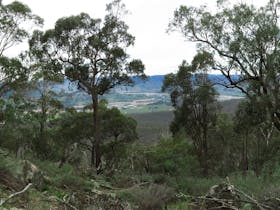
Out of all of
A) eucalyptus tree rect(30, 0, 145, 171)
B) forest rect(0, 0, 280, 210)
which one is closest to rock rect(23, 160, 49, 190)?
forest rect(0, 0, 280, 210)

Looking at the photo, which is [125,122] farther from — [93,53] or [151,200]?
[151,200]

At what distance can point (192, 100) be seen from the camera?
27062 mm

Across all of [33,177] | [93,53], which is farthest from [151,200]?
[93,53]

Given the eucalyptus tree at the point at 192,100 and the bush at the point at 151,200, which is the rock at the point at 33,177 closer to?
the bush at the point at 151,200

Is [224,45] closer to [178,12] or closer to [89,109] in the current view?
[178,12]

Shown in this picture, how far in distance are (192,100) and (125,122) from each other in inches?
198

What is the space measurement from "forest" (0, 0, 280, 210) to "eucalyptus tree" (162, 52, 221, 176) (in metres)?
0.07

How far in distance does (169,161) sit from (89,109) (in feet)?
25.9

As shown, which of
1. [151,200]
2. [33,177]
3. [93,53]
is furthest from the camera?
[93,53]

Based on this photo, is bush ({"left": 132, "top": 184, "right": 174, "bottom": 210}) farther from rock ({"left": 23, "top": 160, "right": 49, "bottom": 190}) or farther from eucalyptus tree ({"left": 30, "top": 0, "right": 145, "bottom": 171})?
eucalyptus tree ({"left": 30, "top": 0, "right": 145, "bottom": 171})

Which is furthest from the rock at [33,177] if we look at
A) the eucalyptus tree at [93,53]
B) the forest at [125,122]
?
the eucalyptus tree at [93,53]

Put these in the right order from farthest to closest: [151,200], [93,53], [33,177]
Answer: [93,53] → [33,177] → [151,200]

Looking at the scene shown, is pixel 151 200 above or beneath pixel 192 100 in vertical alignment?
beneath

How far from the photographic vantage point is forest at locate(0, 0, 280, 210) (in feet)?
31.5
